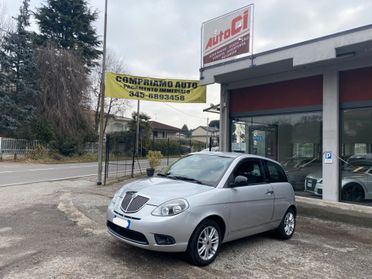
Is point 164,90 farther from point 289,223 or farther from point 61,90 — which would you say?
point 61,90

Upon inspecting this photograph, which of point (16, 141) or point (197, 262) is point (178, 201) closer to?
point (197, 262)

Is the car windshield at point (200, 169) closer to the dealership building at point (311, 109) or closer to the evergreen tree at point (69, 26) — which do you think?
the dealership building at point (311, 109)

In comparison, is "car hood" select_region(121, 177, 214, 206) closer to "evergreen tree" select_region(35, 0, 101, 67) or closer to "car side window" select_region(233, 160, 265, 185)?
"car side window" select_region(233, 160, 265, 185)

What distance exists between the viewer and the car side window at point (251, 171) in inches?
223

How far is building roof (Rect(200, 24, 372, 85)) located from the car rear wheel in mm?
3544

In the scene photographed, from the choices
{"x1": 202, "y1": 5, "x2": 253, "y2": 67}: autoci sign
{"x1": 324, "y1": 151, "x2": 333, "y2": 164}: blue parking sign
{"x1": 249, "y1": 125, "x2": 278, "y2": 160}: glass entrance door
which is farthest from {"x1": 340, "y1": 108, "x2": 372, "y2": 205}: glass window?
{"x1": 202, "y1": 5, "x2": 253, "y2": 67}: autoci sign

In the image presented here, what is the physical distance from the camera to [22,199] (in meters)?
9.42

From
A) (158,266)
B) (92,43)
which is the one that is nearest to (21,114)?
(92,43)

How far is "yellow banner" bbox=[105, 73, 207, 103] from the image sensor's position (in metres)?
13.1

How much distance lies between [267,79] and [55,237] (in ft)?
28.2

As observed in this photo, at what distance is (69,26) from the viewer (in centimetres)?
3422

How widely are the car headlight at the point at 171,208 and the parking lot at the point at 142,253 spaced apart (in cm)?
74

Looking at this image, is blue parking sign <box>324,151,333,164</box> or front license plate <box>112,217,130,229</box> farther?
blue parking sign <box>324,151,333,164</box>

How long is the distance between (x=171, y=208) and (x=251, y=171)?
6.62ft
